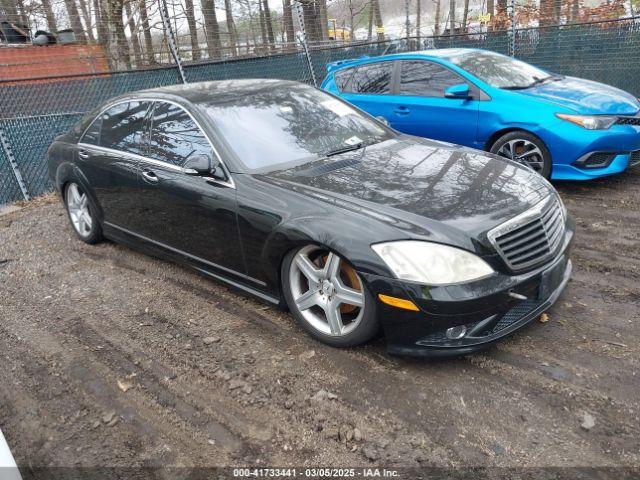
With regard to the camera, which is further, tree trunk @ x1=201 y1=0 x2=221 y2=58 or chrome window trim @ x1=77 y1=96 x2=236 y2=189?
tree trunk @ x1=201 y1=0 x2=221 y2=58

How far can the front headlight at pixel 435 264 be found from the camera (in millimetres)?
2576

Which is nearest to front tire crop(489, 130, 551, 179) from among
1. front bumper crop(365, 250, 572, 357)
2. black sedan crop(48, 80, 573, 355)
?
black sedan crop(48, 80, 573, 355)

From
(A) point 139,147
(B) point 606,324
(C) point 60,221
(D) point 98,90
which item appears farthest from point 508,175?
(D) point 98,90

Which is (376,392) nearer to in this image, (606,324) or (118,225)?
(606,324)

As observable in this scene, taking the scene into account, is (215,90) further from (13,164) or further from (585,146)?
(13,164)

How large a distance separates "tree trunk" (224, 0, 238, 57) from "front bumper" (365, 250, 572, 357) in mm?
8902

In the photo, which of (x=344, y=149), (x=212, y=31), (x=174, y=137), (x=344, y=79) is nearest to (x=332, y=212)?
(x=344, y=149)

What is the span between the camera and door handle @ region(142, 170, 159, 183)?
12.7 feet

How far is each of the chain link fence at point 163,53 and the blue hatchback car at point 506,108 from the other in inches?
133

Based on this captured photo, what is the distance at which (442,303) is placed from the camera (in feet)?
8.40

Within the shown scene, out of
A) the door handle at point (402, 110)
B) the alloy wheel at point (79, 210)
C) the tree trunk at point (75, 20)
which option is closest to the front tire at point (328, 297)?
the alloy wheel at point (79, 210)

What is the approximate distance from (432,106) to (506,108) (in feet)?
2.98

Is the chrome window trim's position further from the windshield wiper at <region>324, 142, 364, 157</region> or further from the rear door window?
the windshield wiper at <region>324, 142, 364, 157</region>

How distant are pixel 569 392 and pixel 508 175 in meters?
1.39
